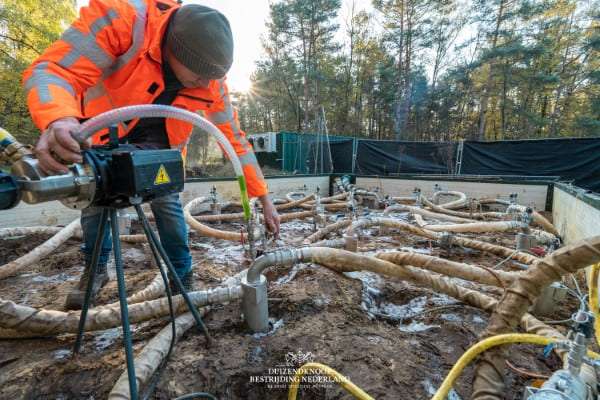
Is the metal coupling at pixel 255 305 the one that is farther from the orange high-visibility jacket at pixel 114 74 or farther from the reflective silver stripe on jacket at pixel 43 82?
the reflective silver stripe on jacket at pixel 43 82

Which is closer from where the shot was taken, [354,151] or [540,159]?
[540,159]

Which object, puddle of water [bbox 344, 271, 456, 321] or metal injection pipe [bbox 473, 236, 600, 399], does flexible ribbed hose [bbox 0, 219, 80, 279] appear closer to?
puddle of water [bbox 344, 271, 456, 321]

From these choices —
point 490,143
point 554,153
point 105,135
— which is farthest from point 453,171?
point 105,135

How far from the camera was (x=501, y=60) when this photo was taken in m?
14.4

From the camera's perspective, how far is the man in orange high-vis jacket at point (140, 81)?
0.89 metres

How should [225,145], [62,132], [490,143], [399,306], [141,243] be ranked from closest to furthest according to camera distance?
[62,132] → [225,145] → [399,306] → [141,243] → [490,143]

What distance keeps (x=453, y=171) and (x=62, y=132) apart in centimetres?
939

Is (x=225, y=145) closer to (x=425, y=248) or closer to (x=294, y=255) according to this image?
(x=294, y=255)

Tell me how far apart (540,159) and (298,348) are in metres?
8.84

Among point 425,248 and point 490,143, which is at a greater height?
point 490,143

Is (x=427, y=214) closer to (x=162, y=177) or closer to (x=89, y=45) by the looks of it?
(x=162, y=177)

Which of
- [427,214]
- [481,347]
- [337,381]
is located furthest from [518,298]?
[427,214]

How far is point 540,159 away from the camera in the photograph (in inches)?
286

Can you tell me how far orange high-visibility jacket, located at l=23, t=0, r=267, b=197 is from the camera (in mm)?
920
